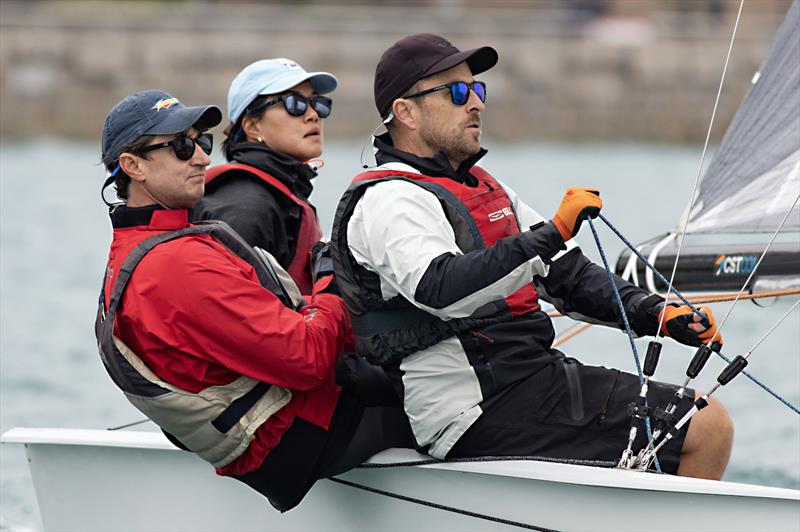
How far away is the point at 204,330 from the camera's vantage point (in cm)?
251

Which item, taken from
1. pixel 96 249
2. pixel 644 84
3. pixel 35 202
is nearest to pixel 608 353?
pixel 96 249

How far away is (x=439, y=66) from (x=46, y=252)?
10.1 meters

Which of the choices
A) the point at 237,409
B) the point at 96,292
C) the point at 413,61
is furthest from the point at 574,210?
the point at 96,292

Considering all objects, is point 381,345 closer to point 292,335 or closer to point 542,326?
point 292,335

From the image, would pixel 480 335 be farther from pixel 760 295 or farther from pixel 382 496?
pixel 760 295

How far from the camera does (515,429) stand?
2.65 m

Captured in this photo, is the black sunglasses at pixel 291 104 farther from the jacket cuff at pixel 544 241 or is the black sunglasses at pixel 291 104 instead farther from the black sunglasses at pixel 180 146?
the jacket cuff at pixel 544 241

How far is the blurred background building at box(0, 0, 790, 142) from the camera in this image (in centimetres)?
1945

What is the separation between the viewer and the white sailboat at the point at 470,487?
2.52 metres

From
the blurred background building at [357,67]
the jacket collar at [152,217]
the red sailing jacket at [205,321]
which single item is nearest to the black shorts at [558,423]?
the red sailing jacket at [205,321]

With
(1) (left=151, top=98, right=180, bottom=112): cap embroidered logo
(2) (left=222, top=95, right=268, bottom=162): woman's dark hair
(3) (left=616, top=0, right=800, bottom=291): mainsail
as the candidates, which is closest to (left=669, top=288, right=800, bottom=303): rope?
(3) (left=616, top=0, right=800, bottom=291): mainsail

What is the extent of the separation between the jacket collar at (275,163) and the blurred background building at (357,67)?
1559 centimetres

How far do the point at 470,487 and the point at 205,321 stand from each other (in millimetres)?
658

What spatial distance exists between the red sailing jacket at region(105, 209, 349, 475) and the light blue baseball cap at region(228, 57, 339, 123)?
34.8 inches
